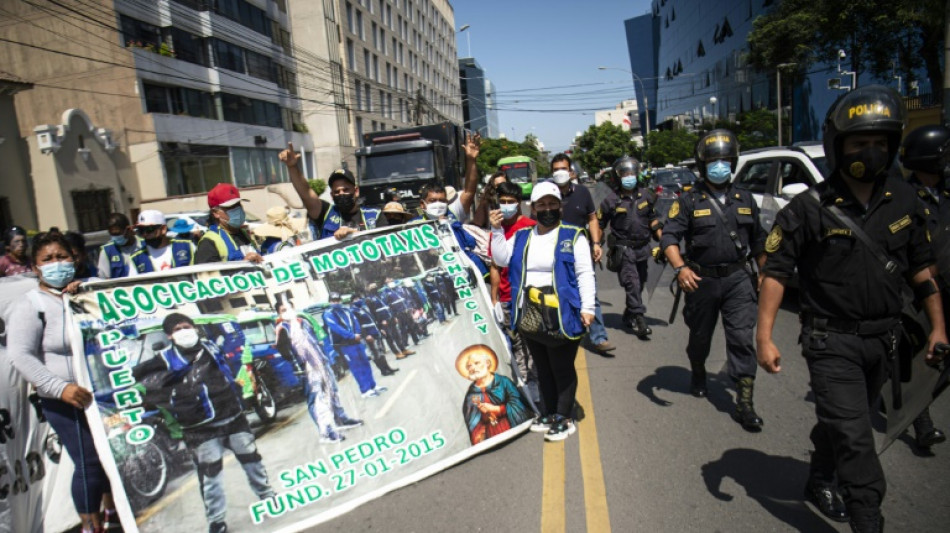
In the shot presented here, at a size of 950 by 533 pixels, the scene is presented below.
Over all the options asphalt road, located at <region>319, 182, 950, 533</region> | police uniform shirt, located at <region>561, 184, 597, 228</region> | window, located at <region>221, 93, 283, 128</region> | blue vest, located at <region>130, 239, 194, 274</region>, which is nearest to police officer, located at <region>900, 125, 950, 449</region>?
asphalt road, located at <region>319, 182, 950, 533</region>

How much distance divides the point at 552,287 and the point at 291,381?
6.01 ft

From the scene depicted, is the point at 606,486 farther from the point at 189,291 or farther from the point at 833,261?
the point at 189,291

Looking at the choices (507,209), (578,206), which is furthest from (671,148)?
(507,209)

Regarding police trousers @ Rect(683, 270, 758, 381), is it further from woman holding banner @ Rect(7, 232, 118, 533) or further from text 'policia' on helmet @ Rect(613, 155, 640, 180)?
woman holding banner @ Rect(7, 232, 118, 533)

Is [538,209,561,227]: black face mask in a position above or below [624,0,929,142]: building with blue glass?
below

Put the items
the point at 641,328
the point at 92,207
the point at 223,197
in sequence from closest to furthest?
the point at 223,197 < the point at 641,328 < the point at 92,207

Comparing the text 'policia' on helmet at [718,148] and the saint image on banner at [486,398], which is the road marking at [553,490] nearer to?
the saint image on banner at [486,398]

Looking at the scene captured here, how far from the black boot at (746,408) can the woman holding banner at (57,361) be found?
4.26m

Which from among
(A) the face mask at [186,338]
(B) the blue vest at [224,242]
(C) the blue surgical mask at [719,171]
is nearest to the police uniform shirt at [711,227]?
(C) the blue surgical mask at [719,171]

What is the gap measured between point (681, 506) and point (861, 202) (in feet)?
6.23

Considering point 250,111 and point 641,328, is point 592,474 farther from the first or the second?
point 250,111

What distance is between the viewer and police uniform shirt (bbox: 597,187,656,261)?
23.1ft

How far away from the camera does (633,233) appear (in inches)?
278

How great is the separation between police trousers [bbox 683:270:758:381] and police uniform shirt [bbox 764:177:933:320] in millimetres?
1596
